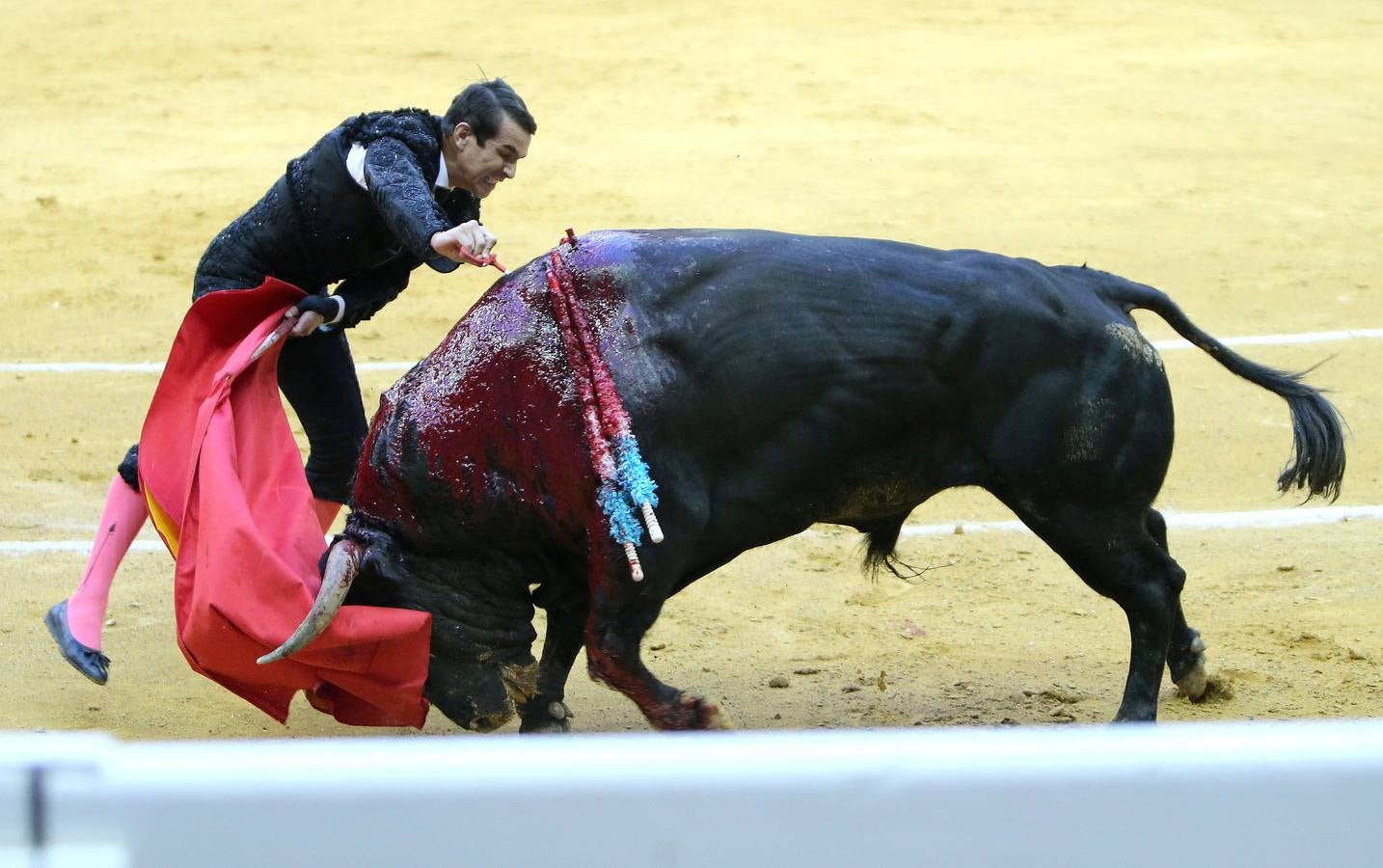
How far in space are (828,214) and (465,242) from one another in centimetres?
639

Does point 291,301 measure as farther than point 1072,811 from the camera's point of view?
Yes

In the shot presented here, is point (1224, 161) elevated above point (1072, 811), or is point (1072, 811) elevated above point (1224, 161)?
point (1072, 811)

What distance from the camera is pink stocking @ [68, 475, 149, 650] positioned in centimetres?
452

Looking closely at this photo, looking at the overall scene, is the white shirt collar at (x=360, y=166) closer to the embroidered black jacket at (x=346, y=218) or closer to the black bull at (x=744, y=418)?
the embroidered black jacket at (x=346, y=218)

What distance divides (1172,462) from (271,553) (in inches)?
149

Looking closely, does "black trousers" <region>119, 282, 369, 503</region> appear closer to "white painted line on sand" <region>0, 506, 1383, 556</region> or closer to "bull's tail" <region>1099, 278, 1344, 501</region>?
"white painted line on sand" <region>0, 506, 1383, 556</region>

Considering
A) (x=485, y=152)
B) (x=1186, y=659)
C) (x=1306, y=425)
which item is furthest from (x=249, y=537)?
(x=1306, y=425)

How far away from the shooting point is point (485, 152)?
13.7 feet

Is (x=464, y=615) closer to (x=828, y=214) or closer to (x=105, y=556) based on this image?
(x=105, y=556)

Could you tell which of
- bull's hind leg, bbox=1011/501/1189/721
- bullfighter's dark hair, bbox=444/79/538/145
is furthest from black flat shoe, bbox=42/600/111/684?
bull's hind leg, bbox=1011/501/1189/721

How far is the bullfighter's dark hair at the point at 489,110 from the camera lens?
163 inches

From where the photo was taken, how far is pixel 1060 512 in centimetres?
405

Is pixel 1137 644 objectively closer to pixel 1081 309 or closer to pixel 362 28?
pixel 1081 309

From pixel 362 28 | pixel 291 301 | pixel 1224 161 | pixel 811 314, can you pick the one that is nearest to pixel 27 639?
pixel 291 301
